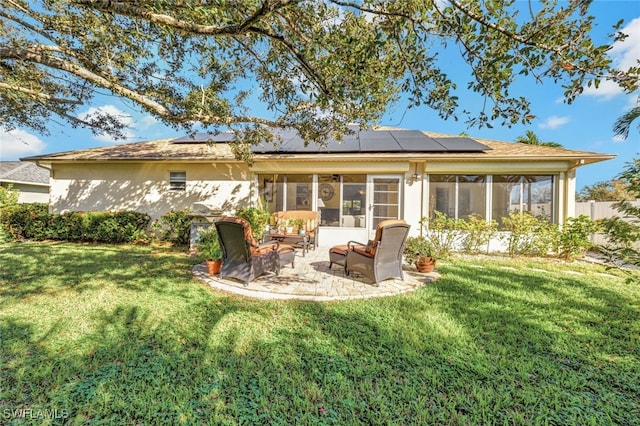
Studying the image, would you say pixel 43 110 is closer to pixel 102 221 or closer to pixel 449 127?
pixel 102 221

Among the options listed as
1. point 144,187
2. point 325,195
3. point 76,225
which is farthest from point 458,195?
point 76,225

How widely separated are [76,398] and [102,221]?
10576 mm

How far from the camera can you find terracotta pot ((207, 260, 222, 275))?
652cm

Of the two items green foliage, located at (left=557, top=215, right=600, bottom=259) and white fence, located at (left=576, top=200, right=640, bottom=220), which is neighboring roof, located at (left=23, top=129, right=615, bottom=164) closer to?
green foliage, located at (left=557, top=215, right=600, bottom=259)

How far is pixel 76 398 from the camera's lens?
2.54 meters

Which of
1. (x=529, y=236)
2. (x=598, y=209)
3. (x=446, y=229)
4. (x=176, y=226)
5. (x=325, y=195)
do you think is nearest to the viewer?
(x=529, y=236)

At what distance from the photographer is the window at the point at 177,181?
38.6ft

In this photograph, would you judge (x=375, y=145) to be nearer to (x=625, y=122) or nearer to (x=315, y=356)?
(x=625, y=122)

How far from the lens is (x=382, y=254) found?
593 cm

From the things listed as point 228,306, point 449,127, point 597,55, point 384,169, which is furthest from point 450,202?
point 228,306

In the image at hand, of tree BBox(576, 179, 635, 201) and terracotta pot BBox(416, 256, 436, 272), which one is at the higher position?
tree BBox(576, 179, 635, 201)

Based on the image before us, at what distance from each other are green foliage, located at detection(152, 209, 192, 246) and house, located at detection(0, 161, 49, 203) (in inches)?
786

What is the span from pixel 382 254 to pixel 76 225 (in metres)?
12.7

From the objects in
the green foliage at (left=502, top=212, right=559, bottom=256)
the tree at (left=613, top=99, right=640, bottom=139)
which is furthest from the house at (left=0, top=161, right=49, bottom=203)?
the tree at (left=613, top=99, right=640, bottom=139)
